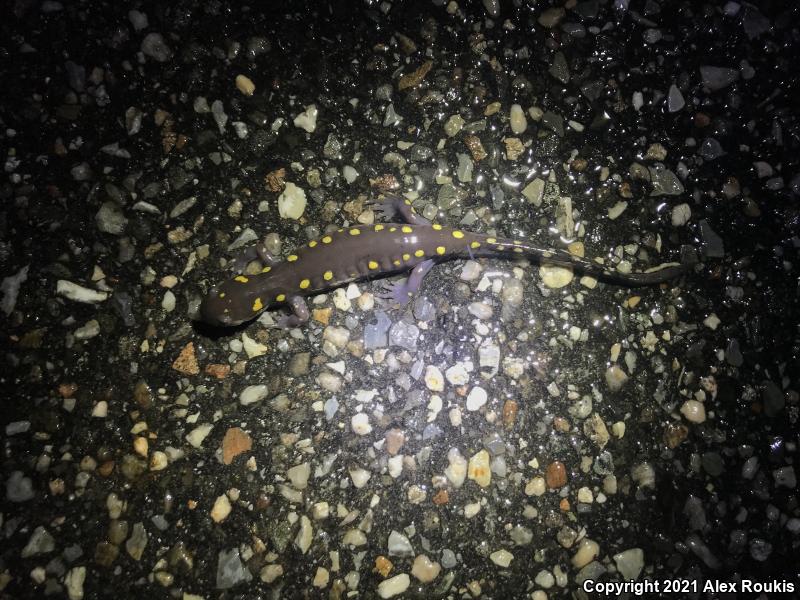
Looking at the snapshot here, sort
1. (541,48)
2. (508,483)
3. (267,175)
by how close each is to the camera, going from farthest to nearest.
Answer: (541,48) → (267,175) → (508,483)

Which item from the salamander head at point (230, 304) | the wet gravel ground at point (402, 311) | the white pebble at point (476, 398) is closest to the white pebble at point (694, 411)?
the wet gravel ground at point (402, 311)

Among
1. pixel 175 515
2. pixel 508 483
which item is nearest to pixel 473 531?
pixel 508 483

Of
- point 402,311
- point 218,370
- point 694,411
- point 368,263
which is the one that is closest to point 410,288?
point 402,311

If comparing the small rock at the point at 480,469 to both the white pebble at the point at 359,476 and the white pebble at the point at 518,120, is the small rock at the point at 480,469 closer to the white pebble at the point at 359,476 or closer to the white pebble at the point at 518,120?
the white pebble at the point at 359,476

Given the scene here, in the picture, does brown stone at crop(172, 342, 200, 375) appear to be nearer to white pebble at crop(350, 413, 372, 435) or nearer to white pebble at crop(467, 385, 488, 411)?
white pebble at crop(350, 413, 372, 435)

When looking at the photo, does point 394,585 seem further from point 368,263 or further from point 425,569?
point 368,263

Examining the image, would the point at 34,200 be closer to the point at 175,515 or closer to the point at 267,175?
the point at 267,175
